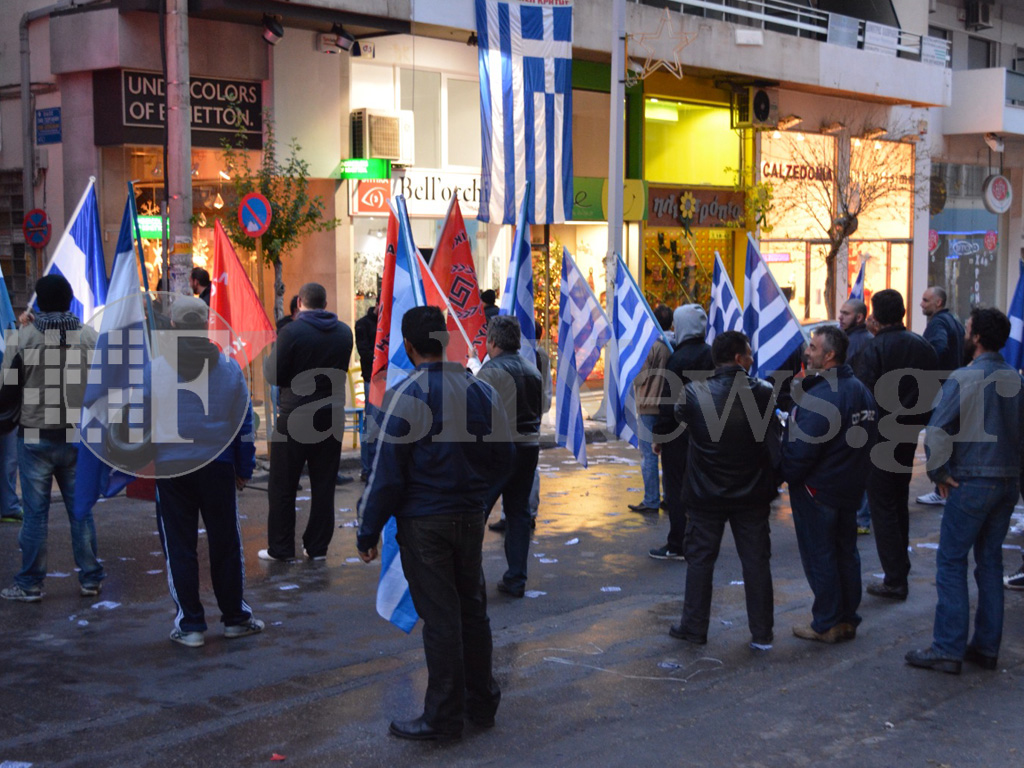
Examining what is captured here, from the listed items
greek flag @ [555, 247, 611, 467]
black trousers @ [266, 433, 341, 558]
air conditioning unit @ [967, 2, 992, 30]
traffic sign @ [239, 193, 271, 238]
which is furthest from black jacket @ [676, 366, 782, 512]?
air conditioning unit @ [967, 2, 992, 30]

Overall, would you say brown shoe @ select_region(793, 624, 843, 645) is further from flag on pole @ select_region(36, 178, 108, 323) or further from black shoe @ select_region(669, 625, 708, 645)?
flag on pole @ select_region(36, 178, 108, 323)

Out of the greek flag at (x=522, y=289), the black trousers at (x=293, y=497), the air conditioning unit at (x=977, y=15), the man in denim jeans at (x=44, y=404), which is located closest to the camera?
the man in denim jeans at (x=44, y=404)

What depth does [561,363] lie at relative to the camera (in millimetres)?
10453

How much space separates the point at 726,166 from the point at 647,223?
328 centimetres

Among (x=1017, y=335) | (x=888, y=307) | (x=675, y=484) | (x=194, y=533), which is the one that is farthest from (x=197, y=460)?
(x=1017, y=335)

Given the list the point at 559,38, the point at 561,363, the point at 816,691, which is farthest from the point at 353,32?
the point at 816,691

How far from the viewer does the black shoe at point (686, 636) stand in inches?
281

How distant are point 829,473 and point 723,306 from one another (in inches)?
203

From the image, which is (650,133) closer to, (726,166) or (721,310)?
(726,166)

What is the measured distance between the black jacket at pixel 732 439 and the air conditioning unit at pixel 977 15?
31252mm

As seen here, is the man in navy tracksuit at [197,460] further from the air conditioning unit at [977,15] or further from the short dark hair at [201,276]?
the air conditioning unit at [977,15]

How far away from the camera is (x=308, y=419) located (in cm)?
935

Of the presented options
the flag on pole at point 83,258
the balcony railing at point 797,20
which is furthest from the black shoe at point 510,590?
the balcony railing at point 797,20

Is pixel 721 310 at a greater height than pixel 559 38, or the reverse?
pixel 559 38
